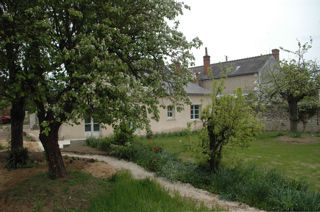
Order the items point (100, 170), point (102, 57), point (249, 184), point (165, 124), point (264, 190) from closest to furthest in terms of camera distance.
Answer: point (102, 57) < point (264, 190) < point (249, 184) < point (100, 170) < point (165, 124)

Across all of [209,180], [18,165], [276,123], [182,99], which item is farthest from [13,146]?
[276,123]

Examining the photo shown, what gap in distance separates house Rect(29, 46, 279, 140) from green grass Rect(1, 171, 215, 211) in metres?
1.77

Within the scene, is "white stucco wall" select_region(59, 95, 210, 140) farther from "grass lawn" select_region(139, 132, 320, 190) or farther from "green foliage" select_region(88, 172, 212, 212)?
"green foliage" select_region(88, 172, 212, 212)

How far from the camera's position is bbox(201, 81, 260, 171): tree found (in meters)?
9.38

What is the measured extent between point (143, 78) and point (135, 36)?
116cm

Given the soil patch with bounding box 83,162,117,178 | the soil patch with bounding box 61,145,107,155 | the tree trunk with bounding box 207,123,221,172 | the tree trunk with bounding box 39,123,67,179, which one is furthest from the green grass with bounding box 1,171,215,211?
the soil patch with bounding box 61,145,107,155

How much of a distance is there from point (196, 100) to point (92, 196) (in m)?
20.7

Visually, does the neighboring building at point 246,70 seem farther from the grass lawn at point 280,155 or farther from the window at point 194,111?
the grass lawn at point 280,155

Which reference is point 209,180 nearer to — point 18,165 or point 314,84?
point 18,165

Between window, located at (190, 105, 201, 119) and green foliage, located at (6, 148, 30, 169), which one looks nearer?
green foliage, located at (6, 148, 30, 169)

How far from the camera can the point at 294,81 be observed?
2077cm

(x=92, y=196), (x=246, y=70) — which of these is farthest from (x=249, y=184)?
(x=246, y=70)

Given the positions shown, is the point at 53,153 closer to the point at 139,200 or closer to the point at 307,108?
the point at 139,200

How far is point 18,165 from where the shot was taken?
1205 cm
